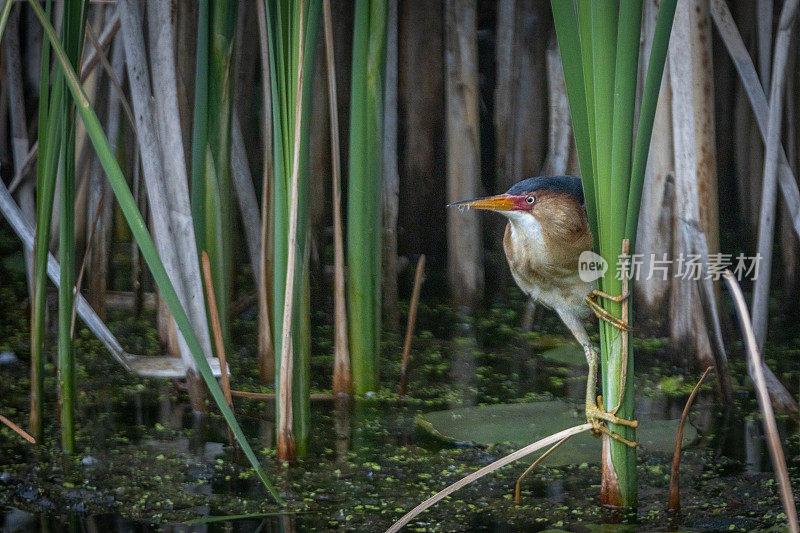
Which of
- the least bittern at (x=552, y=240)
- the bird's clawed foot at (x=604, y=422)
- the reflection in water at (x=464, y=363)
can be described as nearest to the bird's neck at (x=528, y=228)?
the least bittern at (x=552, y=240)

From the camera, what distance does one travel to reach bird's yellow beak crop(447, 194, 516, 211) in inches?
77.5

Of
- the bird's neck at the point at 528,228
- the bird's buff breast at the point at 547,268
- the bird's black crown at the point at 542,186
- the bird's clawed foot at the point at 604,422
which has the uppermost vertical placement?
the bird's black crown at the point at 542,186

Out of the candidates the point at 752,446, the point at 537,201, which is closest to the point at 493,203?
the point at 537,201

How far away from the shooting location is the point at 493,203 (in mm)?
1998

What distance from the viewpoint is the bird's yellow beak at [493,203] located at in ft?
6.46

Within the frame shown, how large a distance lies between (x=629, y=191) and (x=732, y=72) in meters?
2.72

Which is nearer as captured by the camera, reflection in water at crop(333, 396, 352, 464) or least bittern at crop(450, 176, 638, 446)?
least bittern at crop(450, 176, 638, 446)

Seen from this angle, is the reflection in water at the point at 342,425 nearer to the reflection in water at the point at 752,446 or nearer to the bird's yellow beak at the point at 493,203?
the bird's yellow beak at the point at 493,203

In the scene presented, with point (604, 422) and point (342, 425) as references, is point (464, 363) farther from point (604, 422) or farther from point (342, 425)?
point (604, 422)

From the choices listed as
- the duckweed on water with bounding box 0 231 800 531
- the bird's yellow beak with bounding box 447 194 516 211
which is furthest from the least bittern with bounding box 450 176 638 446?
the duckweed on water with bounding box 0 231 800 531

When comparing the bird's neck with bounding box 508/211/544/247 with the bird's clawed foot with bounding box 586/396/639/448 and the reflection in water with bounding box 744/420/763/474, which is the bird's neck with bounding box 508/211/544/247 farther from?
the reflection in water with bounding box 744/420/763/474

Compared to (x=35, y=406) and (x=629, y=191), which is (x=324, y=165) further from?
(x=629, y=191)

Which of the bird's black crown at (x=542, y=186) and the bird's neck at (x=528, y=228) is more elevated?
the bird's black crown at (x=542, y=186)

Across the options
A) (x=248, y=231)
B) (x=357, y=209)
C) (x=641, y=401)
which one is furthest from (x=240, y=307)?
(x=641, y=401)
